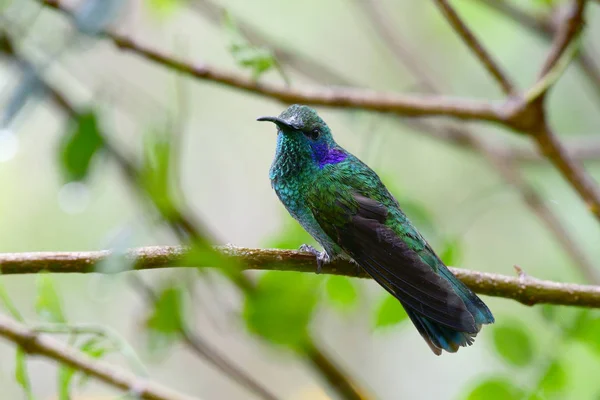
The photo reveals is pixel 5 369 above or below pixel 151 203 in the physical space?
below

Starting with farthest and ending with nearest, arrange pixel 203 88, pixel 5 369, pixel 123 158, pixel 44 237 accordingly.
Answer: pixel 203 88, pixel 44 237, pixel 5 369, pixel 123 158

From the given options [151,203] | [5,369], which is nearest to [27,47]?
[5,369]

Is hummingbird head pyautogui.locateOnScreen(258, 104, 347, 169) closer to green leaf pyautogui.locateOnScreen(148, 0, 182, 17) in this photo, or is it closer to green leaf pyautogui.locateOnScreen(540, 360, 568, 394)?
green leaf pyautogui.locateOnScreen(540, 360, 568, 394)

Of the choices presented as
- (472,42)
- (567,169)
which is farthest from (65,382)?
(567,169)

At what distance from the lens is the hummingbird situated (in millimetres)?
1506

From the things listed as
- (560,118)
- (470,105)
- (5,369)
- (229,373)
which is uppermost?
(470,105)

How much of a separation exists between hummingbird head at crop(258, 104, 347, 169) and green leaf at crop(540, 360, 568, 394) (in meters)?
0.76

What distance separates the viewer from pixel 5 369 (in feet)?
12.1

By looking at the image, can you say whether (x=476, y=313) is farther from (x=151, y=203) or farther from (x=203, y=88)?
(x=203, y=88)

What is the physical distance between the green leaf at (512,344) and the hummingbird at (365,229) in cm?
26

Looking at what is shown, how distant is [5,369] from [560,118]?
12.8 feet

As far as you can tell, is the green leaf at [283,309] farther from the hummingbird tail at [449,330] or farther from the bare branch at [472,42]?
the bare branch at [472,42]

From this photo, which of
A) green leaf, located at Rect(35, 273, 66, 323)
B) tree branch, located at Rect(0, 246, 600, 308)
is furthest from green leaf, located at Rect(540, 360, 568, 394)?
green leaf, located at Rect(35, 273, 66, 323)

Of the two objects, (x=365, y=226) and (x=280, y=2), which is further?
(x=280, y=2)
